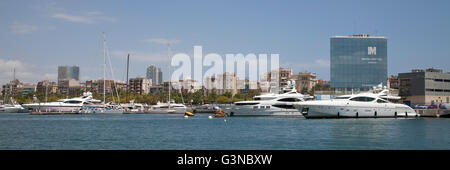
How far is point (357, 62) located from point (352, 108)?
330ft

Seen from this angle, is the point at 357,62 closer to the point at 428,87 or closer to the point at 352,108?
the point at 428,87

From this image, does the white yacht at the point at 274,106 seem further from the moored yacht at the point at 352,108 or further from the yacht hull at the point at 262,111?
the moored yacht at the point at 352,108

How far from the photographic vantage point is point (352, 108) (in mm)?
72938

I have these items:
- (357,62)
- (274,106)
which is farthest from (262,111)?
(357,62)

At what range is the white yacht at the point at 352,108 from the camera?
72.8m

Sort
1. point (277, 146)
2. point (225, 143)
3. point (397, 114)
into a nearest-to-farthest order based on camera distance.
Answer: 1. point (277, 146)
2. point (225, 143)
3. point (397, 114)

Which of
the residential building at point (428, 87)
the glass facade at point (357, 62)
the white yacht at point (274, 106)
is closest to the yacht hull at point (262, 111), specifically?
the white yacht at point (274, 106)

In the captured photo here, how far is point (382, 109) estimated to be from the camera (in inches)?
2997

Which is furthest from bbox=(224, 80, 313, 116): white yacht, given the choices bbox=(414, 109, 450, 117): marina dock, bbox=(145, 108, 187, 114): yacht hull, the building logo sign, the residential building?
the building logo sign

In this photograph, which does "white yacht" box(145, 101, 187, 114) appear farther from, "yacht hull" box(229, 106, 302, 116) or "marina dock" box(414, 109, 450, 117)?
"marina dock" box(414, 109, 450, 117)
